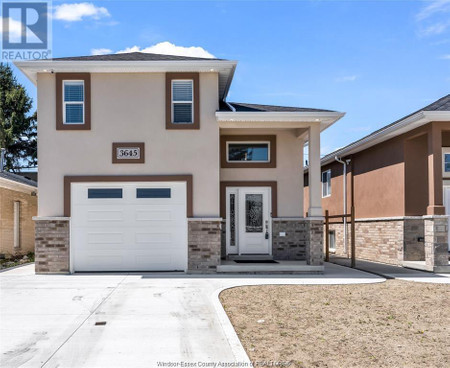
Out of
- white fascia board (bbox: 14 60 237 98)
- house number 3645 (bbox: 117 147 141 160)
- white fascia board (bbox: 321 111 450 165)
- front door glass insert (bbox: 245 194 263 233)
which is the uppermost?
white fascia board (bbox: 14 60 237 98)

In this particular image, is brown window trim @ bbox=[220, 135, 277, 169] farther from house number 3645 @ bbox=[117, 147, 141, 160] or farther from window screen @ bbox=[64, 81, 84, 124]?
window screen @ bbox=[64, 81, 84, 124]

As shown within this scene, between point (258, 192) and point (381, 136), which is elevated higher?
point (381, 136)

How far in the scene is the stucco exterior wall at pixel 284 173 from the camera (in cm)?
1548

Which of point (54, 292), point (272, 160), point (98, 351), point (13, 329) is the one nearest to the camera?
point (98, 351)

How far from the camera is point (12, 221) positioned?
18.4m

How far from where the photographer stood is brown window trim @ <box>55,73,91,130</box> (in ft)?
44.2

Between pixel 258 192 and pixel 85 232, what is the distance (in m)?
5.54

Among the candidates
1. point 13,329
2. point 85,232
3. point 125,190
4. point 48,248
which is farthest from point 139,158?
point 13,329

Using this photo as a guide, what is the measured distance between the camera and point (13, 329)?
23.5ft

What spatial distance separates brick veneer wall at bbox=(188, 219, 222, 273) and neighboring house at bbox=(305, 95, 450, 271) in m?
6.01

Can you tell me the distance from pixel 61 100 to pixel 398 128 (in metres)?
9.95

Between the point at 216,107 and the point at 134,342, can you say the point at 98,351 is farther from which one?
the point at 216,107

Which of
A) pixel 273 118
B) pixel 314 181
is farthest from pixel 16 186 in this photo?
pixel 314 181

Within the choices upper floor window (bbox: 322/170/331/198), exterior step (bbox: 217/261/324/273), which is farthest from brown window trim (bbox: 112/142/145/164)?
upper floor window (bbox: 322/170/331/198)
